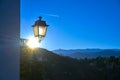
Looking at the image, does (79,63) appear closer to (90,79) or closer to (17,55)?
(90,79)

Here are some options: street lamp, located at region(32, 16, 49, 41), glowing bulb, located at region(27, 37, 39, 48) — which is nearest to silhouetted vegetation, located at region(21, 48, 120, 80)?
glowing bulb, located at region(27, 37, 39, 48)

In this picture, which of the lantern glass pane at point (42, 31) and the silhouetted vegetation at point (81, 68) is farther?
the silhouetted vegetation at point (81, 68)

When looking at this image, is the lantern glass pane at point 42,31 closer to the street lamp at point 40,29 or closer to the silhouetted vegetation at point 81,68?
the street lamp at point 40,29

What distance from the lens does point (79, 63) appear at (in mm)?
19578

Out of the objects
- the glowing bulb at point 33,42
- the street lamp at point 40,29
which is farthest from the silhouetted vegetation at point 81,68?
the street lamp at point 40,29

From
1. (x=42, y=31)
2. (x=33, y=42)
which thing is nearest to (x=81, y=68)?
(x=33, y=42)

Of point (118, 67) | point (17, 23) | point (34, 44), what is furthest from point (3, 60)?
point (118, 67)

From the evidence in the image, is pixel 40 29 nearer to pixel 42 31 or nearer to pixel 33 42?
pixel 42 31

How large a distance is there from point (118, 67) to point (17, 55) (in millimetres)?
15428

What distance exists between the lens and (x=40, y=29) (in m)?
4.41

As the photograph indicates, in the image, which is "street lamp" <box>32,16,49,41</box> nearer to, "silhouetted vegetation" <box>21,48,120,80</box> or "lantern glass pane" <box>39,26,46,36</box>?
"lantern glass pane" <box>39,26,46,36</box>

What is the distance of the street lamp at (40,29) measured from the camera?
4360 mm

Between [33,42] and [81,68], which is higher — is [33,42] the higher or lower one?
the higher one

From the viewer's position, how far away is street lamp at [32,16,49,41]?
4.36 meters
